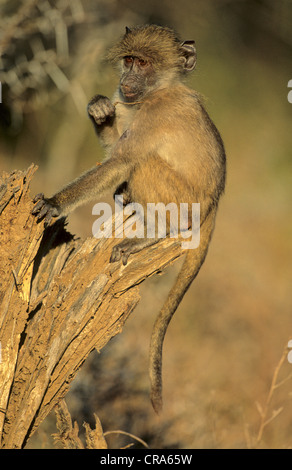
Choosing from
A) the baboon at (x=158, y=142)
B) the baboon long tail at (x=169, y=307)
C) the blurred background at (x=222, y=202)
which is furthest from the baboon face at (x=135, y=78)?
the baboon long tail at (x=169, y=307)

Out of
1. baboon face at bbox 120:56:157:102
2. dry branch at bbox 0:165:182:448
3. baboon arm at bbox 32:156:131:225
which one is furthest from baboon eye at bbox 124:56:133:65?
dry branch at bbox 0:165:182:448

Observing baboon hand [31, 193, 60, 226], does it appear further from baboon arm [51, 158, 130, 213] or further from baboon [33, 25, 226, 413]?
baboon [33, 25, 226, 413]

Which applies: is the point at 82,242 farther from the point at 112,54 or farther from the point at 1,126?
the point at 1,126

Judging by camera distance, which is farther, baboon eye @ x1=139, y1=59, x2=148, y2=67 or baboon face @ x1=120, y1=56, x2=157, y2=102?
baboon eye @ x1=139, y1=59, x2=148, y2=67

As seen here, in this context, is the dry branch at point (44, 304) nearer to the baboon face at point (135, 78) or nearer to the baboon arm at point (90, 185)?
the baboon arm at point (90, 185)

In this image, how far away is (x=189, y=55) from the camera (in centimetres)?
463

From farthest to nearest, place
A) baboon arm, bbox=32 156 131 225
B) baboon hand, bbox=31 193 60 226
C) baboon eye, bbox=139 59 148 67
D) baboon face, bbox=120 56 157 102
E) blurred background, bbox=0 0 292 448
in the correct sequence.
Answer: blurred background, bbox=0 0 292 448, baboon eye, bbox=139 59 148 67, baboon face, bbox=120 56 157 102, baboon arm, bbox=32 156 131 225, baboon hand, bbox=31 193 60 226

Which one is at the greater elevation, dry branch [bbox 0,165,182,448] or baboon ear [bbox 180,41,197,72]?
baboon ear [bbox 180,41,197,72]

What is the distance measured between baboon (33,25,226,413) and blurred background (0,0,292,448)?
1.54 ft

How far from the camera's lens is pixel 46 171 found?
29.2 feet

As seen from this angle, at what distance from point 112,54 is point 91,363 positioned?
2749 mm

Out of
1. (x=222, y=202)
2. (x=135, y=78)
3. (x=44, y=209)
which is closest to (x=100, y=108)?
(x=135, y=78)

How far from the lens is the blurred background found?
552cm
